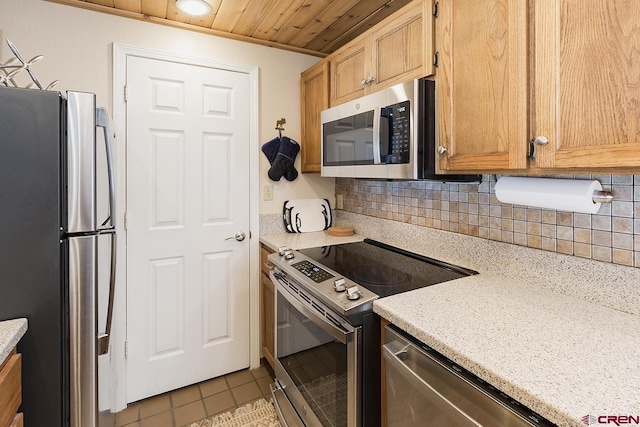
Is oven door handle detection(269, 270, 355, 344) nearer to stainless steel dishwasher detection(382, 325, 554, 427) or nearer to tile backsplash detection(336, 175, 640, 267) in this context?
stainless steel dishwasher detection(382, 325, 554, 427)

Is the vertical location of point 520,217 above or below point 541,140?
below

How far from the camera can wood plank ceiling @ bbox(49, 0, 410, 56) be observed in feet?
5.91

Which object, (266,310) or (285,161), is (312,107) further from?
(266,310)

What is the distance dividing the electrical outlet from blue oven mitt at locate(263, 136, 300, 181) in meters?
0.07

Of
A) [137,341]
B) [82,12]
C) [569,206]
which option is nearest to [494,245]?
[569,206]

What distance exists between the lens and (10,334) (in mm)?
938

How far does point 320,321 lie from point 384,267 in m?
0.46

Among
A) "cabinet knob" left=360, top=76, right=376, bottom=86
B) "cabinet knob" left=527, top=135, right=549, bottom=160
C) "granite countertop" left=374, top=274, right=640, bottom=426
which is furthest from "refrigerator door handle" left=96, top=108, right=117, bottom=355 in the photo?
"cabinet knob" left=527, top=135, right=549, bottom=160

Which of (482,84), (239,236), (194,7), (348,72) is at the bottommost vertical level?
(239,236)

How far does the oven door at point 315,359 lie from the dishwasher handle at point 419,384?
0.45ft

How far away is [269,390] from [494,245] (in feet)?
5.26

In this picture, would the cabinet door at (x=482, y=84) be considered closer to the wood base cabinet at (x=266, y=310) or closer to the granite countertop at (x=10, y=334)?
the wood base cabinet at (x=266, y=310)

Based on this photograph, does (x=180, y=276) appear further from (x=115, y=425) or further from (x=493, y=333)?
(x=493, y=333)

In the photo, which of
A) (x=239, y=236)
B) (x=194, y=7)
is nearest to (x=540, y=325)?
(x=239, y=236)
